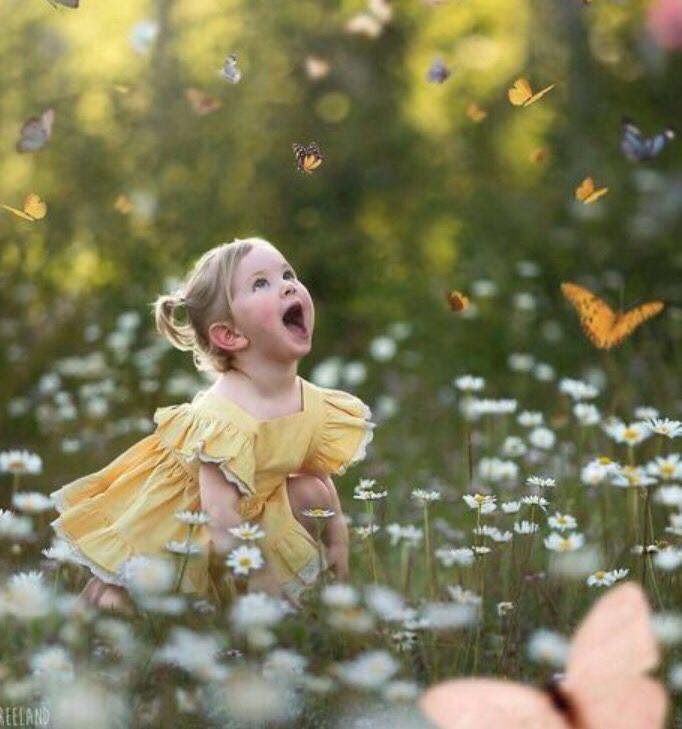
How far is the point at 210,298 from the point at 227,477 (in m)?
0.28

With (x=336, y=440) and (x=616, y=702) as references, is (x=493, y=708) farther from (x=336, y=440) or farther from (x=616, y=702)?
(x=336, y=440)

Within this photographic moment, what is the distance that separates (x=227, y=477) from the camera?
2311 millimetres

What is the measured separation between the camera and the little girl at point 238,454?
91.7 inches

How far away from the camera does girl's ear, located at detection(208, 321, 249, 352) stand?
2.37 meters

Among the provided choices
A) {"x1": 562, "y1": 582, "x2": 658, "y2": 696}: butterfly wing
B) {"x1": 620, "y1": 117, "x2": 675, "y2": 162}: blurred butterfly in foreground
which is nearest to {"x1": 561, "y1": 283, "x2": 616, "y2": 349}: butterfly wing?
{"x1": 620, "y1": 117, "x2": 675, "y2": 162}: blurred butterfly in foreground

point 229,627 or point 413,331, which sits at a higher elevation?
point 229,627

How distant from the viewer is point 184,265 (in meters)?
4.31

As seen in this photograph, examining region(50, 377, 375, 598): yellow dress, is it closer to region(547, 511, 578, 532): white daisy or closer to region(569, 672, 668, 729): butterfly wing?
region(547, 511, 578, 532): white daisy

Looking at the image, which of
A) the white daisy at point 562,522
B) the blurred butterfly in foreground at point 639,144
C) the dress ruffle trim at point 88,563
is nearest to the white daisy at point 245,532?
the dress ruffle trim at point 88,563

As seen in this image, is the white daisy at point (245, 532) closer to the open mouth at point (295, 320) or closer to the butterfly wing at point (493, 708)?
the open mouth at point (295, 320)

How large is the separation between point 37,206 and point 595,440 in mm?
1514

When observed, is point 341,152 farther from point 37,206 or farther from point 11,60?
point 37,206

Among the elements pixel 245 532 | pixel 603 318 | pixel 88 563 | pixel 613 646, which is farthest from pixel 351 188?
pixel 613 646

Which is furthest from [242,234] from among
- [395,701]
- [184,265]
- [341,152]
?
[395,701]
